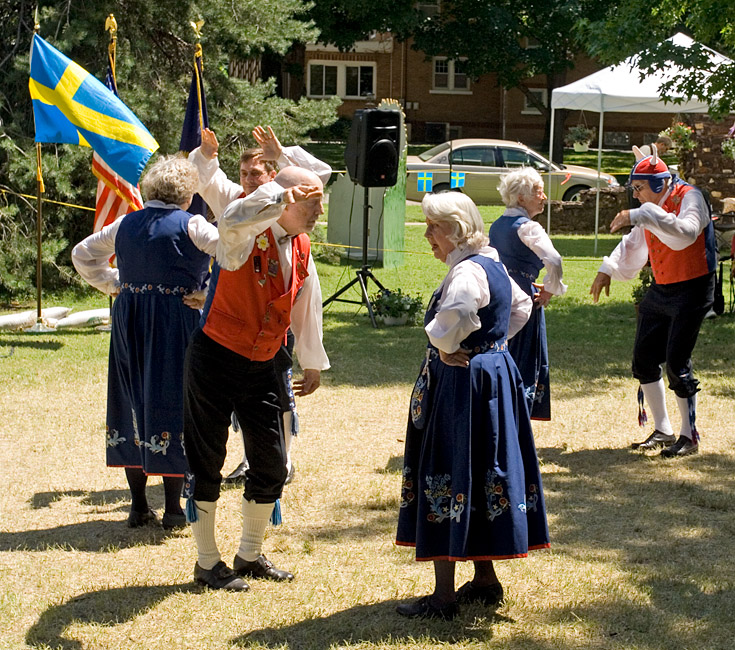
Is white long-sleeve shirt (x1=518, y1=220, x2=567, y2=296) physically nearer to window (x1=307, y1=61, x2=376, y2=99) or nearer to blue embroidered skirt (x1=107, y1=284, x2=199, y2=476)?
blue embroidered skirt (x1=107, y1=284, x2=199, y2=476)

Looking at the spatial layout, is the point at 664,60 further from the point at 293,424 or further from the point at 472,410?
the point at 472,410

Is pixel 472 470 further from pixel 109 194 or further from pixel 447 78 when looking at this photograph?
pixel 447 78

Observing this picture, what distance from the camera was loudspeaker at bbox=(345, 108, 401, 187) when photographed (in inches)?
448

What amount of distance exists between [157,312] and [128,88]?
29.7ft

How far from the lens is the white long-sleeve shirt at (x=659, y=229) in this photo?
19.6ft

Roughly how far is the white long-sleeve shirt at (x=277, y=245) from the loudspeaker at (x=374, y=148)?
7.17 m

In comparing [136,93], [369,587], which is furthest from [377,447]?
[136,93]

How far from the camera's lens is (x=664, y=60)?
33.9ft

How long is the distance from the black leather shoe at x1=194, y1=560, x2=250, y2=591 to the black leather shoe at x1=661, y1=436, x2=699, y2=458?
333 centimetres

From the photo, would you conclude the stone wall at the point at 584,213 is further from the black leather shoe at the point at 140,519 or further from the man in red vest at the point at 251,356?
the man in red vest at the point at 251,356

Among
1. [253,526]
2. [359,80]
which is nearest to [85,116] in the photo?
[253,526]

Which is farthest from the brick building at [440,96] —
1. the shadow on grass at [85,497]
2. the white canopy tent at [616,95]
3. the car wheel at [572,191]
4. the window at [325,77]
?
the shadow on grass at [85,497]

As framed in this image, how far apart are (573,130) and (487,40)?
4.27m

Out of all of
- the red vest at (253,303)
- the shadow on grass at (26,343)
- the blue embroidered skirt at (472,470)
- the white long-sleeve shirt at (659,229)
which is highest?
the white long-sleeve shirt at (659,229)
